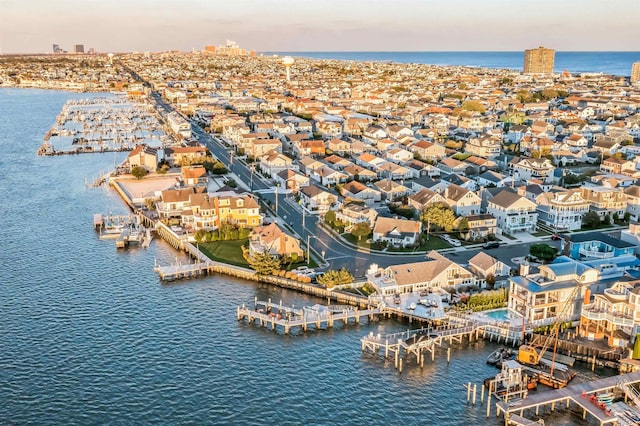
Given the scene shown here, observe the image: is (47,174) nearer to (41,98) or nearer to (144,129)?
(144,129)

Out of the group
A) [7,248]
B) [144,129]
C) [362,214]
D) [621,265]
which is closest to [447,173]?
[362,214]

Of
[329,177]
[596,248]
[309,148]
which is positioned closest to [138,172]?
[329,177]

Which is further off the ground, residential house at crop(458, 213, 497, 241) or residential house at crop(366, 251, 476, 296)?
residential house at crop(458, 213, 497, 241)

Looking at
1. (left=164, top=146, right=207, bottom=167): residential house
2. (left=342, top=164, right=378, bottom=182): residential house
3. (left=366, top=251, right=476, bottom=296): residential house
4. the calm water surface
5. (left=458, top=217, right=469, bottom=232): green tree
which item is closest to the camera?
the calm water surface

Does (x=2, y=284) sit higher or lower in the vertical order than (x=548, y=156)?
lower

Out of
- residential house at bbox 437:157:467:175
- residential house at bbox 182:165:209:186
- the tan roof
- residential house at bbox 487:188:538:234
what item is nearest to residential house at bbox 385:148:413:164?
residential house at bbox 437:157:467:175

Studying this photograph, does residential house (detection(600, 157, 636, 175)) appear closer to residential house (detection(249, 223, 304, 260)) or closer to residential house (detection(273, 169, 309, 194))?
residential house (detection(273, 169, 309, 194))

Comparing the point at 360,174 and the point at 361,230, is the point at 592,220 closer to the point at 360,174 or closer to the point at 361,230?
the point at 361,230
